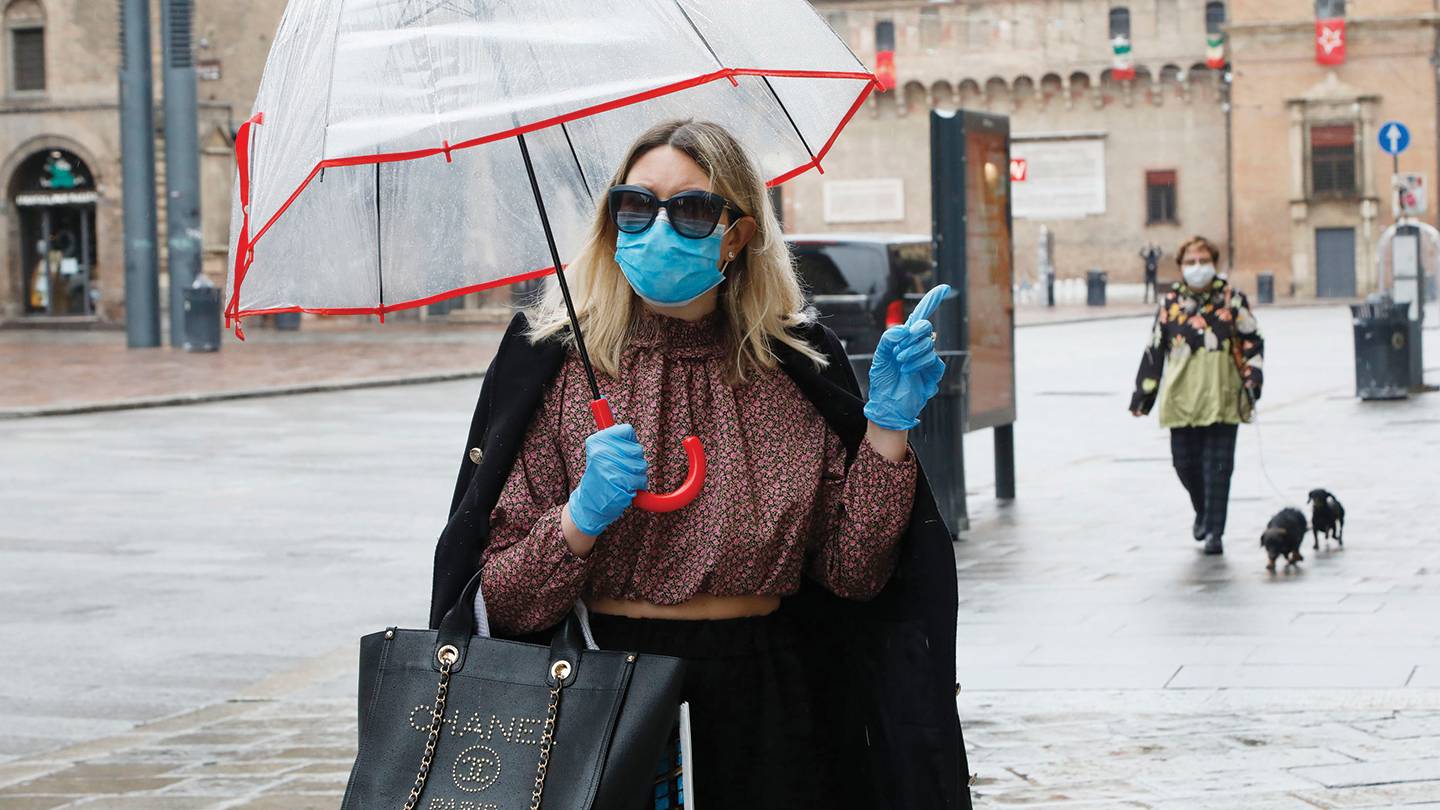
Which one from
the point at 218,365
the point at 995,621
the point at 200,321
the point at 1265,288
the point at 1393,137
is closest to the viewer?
the point at 995,621

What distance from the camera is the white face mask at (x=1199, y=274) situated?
9539mm

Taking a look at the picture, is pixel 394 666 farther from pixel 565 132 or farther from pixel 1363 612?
pixel 1363 612

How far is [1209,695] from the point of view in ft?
20.1

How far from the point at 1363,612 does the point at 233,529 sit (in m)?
5.91

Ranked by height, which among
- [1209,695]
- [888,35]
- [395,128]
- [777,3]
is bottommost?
[1209,695]

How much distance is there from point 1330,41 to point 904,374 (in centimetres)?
5933

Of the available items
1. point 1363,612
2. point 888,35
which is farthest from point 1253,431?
point 888,35

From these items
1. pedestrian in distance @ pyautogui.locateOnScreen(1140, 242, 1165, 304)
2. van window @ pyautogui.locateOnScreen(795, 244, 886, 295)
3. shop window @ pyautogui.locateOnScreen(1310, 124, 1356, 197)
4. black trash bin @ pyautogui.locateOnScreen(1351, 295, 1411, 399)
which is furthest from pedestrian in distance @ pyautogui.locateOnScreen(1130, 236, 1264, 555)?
shop window @ pyautogui.locateOnScreen(1310, 124, 1356, 197)

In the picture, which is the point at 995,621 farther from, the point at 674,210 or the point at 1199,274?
the point at 674,210

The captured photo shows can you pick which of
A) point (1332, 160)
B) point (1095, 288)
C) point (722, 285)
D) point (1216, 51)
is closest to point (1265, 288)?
point (1095, 288)

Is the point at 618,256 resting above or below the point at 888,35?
below

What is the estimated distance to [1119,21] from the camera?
208 ft

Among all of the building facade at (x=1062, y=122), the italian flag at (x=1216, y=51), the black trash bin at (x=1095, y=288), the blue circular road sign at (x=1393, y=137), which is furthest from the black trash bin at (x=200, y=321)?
the italian flag at (x=1216, y=51)

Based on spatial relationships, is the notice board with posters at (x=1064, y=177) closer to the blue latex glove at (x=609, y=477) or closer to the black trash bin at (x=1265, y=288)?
the black trash bin at (x=1265, y=288)
